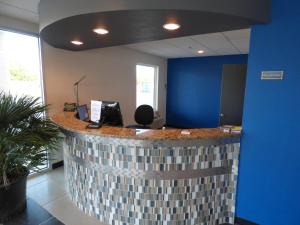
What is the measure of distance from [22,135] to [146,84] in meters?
4.50

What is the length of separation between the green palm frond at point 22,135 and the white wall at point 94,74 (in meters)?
1.18

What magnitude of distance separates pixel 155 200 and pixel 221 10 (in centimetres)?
184

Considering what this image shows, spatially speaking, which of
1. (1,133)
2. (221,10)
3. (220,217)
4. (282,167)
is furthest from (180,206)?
(1,133)

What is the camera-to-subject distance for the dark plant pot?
2.15m

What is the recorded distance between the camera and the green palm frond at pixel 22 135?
202 centimetres

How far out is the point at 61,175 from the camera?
327cm

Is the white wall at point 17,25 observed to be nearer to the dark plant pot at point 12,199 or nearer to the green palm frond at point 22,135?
the green palm frond at point 22,135

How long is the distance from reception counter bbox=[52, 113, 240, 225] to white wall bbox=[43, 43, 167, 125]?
66.9 inches

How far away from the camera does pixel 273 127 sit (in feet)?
6.08

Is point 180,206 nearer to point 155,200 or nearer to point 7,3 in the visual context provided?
point 155,200

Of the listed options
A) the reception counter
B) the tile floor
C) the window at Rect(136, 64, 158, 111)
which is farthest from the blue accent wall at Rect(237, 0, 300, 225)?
the window at Rect(136, 64, 158, 111)

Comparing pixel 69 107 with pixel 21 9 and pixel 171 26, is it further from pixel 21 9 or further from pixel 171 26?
pixel 171 26

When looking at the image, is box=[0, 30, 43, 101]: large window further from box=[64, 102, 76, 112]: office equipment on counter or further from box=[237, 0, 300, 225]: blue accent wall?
box=[237, 0, 300, 225]: blue accent wall

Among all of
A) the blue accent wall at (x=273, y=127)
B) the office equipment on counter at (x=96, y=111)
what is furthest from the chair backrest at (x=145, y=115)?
the blue accent wall at (x=273, y=127)
